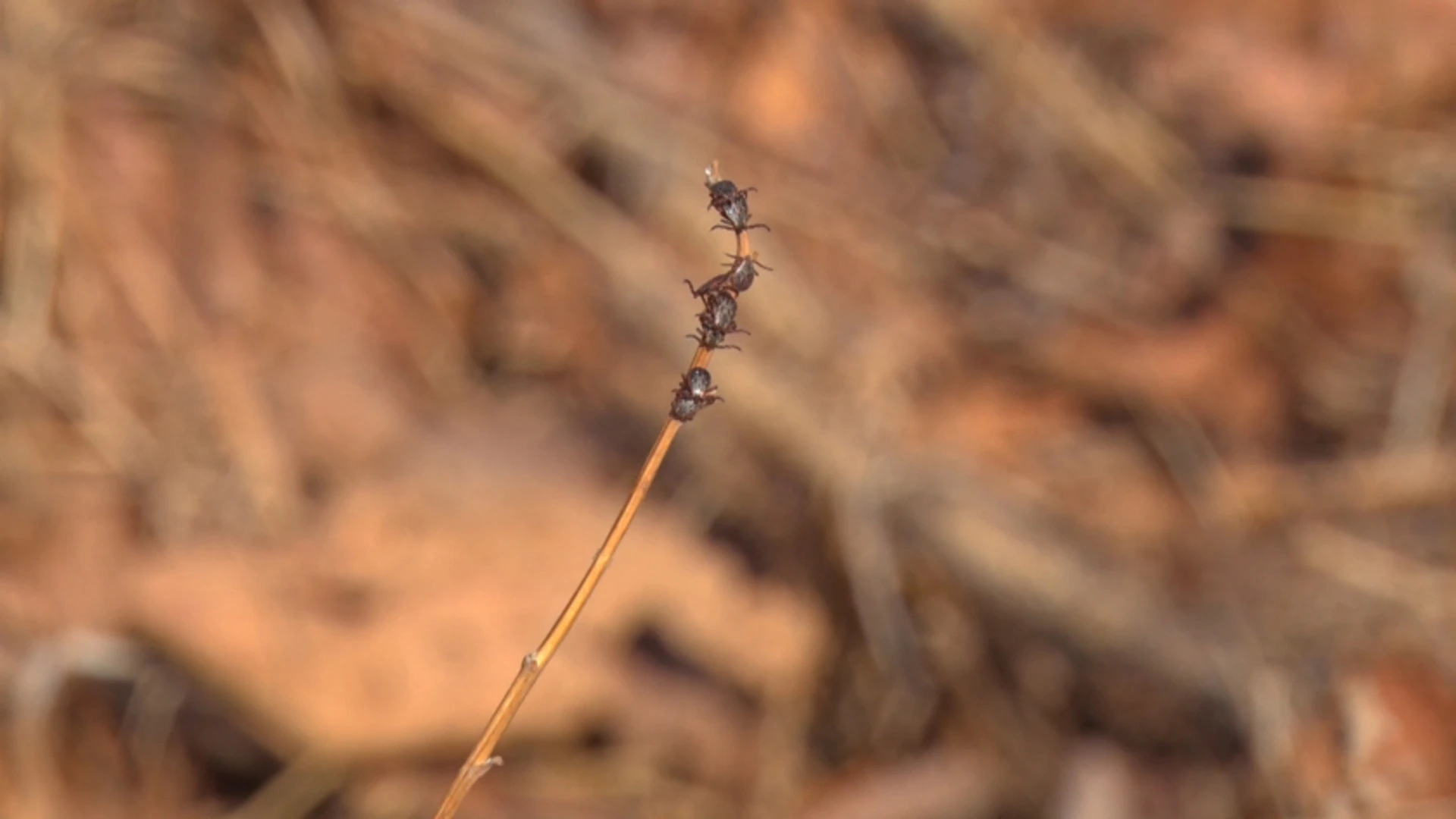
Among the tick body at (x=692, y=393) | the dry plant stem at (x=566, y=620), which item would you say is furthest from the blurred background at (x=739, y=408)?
the tick body at (x=692, y=393)

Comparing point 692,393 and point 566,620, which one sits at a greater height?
point 692,393

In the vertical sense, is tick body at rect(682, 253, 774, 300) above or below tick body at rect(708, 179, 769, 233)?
below

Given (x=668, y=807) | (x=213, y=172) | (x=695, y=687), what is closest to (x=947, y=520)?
(x=695, y=687)

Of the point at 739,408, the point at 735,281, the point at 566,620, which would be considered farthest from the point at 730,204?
the point at 739,408

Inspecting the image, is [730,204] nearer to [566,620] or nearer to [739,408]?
[566,620]

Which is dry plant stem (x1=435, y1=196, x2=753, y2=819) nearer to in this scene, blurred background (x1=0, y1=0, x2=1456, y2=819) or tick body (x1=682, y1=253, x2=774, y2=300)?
tick body (x1=682, y1=253, x2=774, y2=300)

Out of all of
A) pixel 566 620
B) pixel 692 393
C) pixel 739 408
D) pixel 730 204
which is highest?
pixel 739 408

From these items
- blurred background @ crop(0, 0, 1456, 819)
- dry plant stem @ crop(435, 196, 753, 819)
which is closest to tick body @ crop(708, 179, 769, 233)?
dry plant stem @ crop(435, 196, 753, 819)

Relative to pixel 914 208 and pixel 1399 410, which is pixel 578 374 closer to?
pixel 914 208
